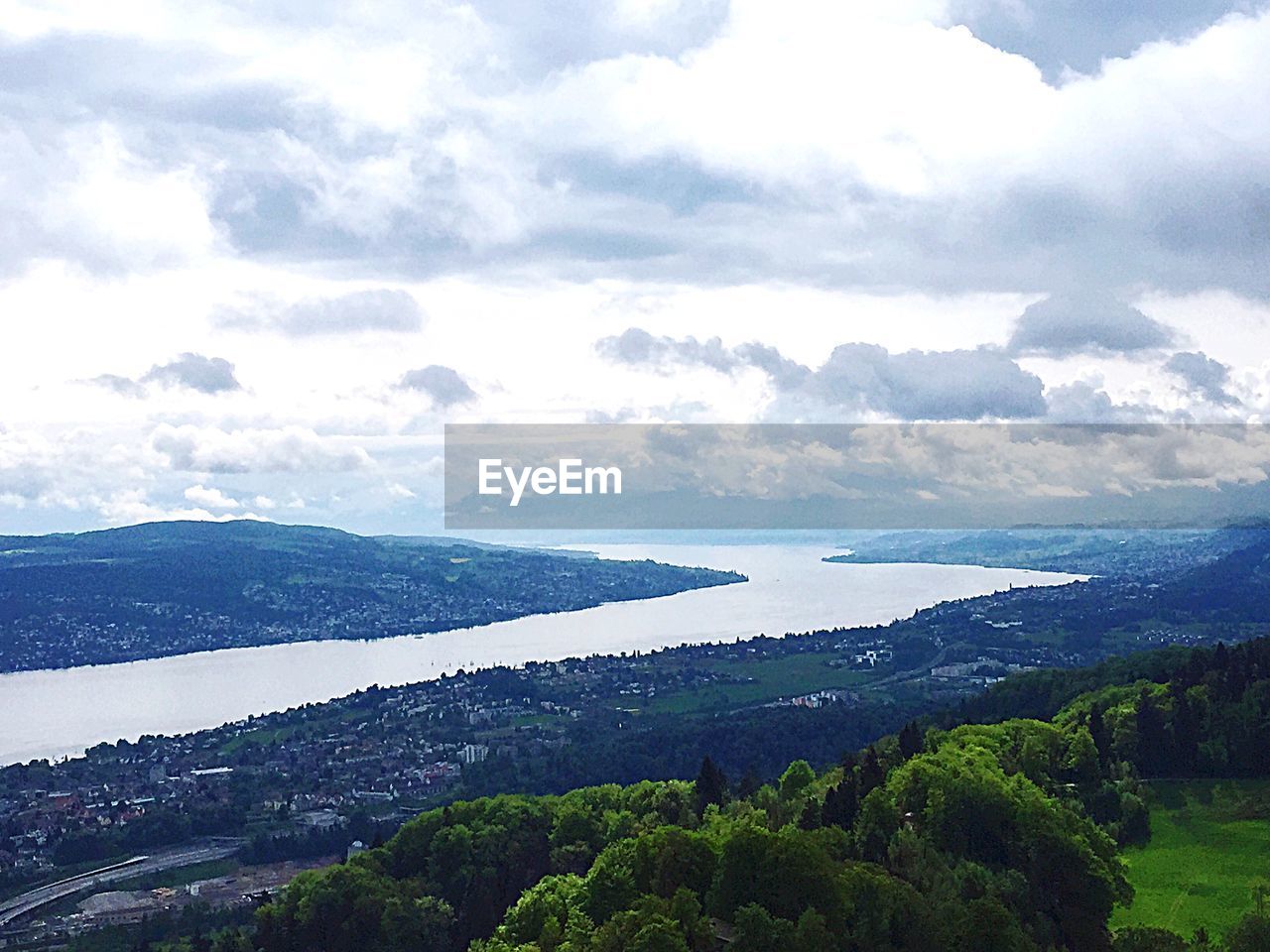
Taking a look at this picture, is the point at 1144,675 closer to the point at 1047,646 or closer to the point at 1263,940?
the point at 1263,940

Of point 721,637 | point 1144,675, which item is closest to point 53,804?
point 1144,675

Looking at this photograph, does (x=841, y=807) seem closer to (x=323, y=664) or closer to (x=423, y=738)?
(x=423, y=738)

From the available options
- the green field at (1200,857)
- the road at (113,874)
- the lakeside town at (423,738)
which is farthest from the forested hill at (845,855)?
the road at (113,874)

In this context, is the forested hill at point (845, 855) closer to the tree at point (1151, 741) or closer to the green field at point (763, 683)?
the tree at point (1151, 741)

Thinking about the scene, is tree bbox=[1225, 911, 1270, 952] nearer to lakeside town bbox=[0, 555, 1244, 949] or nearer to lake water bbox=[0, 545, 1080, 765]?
lakeside town bbox=[0, 555, 1244, 949]

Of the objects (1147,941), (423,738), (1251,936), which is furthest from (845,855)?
(423,738)

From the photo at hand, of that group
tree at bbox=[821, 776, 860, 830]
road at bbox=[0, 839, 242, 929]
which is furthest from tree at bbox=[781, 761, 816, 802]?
road at bbox=[0, 839, 242, 929]
